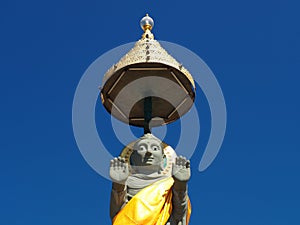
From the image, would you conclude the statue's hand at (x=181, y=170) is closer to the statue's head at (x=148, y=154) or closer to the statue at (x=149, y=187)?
the statue at (x=149, y=187)

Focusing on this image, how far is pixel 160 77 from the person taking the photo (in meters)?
13.0

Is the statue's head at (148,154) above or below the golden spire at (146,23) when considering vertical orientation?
below

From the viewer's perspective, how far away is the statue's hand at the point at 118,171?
437 inches

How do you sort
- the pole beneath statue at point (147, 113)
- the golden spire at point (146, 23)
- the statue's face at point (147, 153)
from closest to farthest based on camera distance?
1. the statue's face at point (147, 153)
2. the pole beneath statue at point (147, 113)
3. the golden spire at point (146, 23)

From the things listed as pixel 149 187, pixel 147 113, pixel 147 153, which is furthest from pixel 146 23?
pixel 149 187

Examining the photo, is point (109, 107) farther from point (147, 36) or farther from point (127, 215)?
point (127, 215)

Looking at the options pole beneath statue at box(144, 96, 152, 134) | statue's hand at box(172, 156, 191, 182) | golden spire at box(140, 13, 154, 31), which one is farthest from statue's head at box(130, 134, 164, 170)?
golden spire at box(140, 13, 154, 31)

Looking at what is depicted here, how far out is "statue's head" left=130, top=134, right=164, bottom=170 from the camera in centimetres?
1241

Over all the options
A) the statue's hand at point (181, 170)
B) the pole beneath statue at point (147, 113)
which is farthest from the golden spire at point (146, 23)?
the statue's hand at point (181, 170)

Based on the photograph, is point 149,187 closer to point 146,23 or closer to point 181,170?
point 181,170

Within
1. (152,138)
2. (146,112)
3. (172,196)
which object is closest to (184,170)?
(172,196)

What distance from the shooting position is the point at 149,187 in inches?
471

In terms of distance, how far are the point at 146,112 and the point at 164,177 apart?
182 centimetres

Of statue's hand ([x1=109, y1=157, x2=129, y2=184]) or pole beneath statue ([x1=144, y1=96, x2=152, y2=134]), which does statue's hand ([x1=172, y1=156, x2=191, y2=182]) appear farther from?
pole beneath statue ([x1=144, y1=96, x2=152, y2=134])
